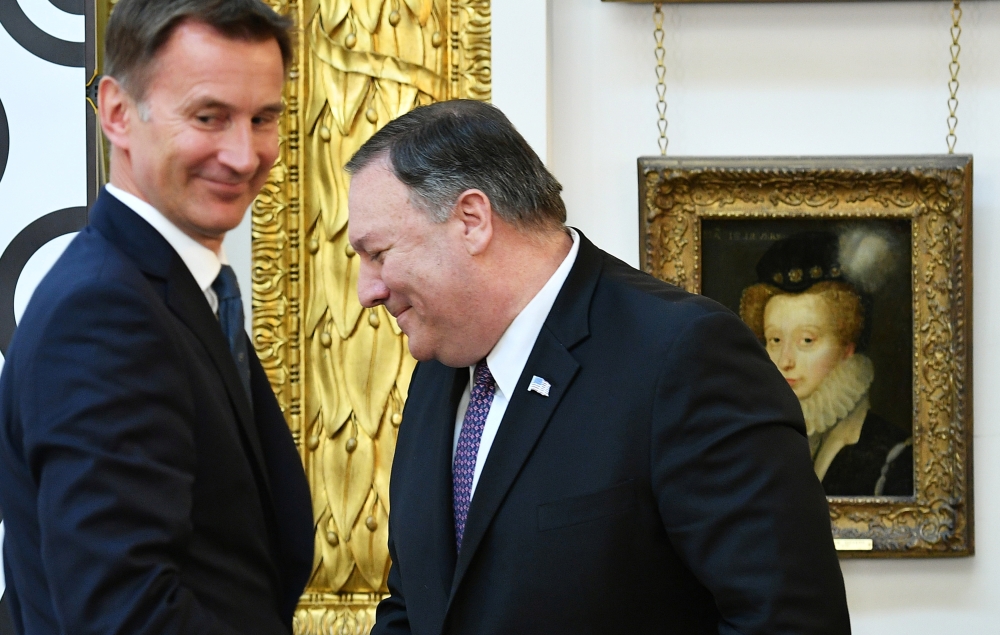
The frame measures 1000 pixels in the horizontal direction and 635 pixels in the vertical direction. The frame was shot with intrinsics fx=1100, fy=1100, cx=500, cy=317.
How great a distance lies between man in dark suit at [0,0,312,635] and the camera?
124 centimetres

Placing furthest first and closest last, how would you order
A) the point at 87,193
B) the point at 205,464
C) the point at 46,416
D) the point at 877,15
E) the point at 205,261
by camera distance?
the point at 877,15
the point at 87,193
the point at 205,261
the point at 205,464
the point at 46,416

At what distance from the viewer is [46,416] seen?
1256mm

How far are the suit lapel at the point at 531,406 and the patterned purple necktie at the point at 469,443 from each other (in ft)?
0.32

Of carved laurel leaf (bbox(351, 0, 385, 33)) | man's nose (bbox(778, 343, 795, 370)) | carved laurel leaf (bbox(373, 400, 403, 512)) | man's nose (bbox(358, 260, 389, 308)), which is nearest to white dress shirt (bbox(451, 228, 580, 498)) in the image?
man's nose (bbox(358, 260, 389, 308))

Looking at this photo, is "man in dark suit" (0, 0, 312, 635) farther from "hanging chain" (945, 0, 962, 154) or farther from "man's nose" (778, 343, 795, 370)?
"hanging chain" (945, 0, 962, 154)

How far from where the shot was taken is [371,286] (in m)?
2.07

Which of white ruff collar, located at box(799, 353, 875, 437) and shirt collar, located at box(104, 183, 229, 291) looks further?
white ruff collar, located at box(799, 353, 875, 437)

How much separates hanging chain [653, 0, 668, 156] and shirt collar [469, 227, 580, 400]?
1.50 metres

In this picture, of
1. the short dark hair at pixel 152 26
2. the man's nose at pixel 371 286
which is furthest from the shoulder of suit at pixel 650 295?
the short dark hair at pixel 152 26

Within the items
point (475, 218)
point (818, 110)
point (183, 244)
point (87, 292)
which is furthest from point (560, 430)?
point (818, 110)

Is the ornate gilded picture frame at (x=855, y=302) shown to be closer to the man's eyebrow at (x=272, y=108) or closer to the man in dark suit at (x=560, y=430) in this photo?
the man in dark suit at (x=560, y=430)

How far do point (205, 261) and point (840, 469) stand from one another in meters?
2.45

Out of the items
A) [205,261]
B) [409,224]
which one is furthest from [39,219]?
[205,261]

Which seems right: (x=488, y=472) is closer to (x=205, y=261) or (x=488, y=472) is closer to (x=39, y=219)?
(x=205, y=261)
